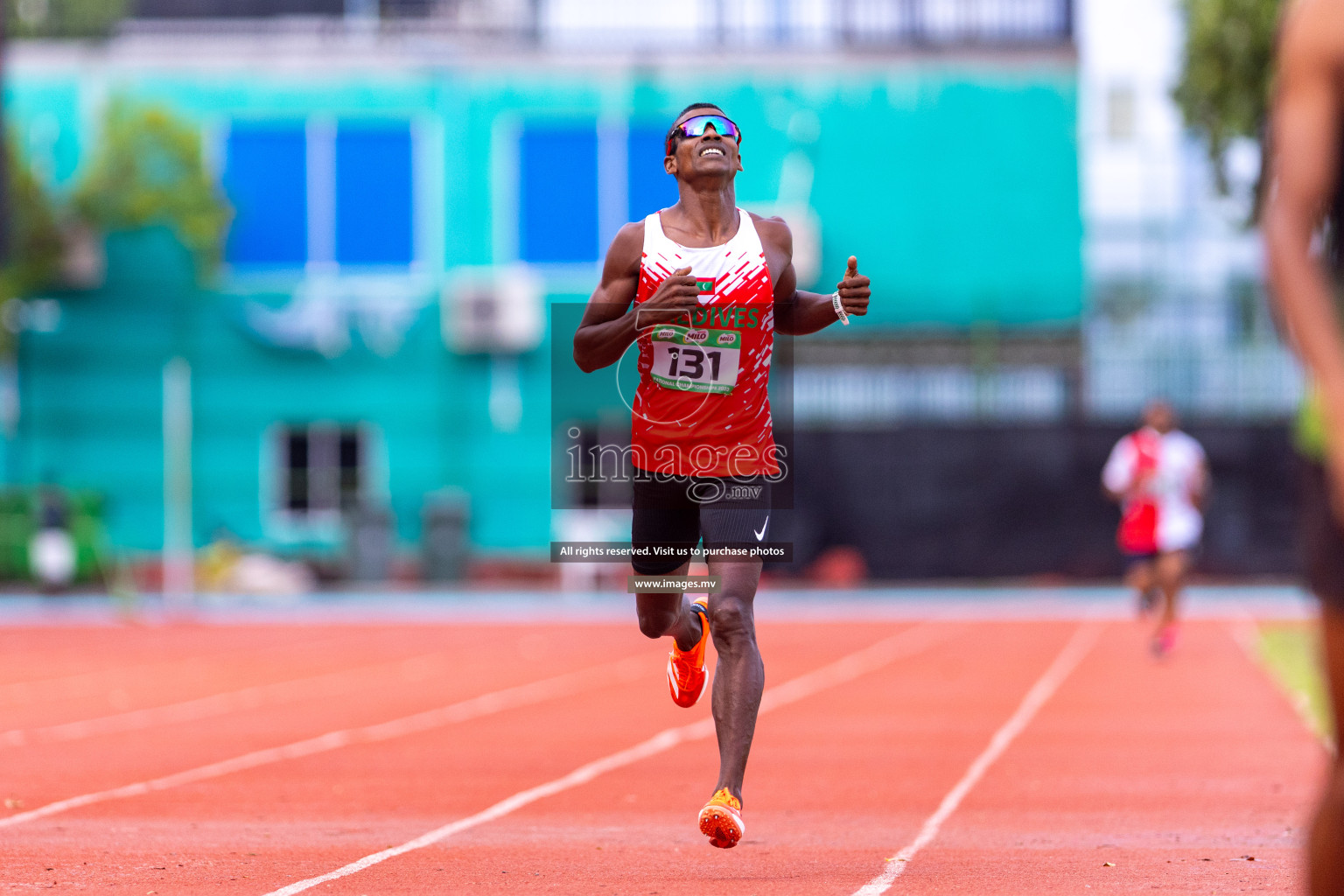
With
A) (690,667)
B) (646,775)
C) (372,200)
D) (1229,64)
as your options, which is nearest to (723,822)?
(690,667)

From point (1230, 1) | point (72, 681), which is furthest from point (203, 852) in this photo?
point (1230, 1)

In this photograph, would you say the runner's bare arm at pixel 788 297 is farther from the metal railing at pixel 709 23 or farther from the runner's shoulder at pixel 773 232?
the metal railing at pixel 709 23

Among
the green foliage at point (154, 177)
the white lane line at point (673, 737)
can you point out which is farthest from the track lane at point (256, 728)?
the green foliage at point (154, 177)

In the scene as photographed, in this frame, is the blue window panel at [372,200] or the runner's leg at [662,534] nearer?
the runner's leg at [662,534]

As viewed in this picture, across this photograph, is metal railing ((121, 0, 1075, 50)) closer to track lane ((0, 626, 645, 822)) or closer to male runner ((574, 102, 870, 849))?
track lane ((0, 626, 645, 822))

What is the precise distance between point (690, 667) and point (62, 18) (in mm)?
50652

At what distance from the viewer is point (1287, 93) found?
151 inches

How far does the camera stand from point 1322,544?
3.80m

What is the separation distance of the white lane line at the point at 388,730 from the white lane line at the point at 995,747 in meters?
3.43

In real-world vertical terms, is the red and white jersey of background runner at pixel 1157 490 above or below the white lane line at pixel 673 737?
above

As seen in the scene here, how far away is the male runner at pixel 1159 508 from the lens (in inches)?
707

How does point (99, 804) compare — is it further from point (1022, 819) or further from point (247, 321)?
point (247, 321)

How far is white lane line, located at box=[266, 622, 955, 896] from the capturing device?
746 cm

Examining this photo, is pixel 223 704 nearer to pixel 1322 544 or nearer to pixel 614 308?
pixel 614 308
